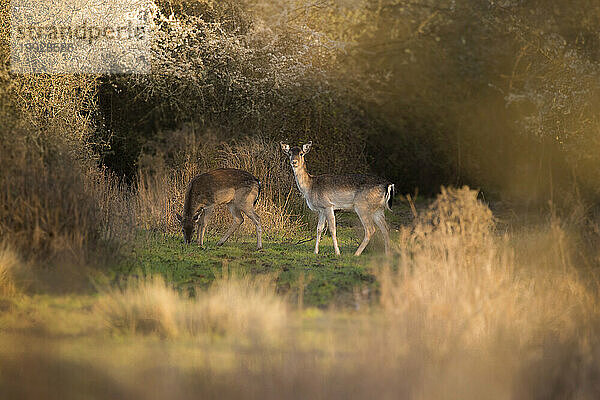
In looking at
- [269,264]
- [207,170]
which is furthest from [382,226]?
[207,170]

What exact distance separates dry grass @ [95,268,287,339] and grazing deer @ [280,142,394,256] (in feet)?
11.3

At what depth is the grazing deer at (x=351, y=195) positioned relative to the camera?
12.4 m

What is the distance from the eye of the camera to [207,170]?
16.2 meters

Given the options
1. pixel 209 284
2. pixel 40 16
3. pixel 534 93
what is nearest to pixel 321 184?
pixel 209 284

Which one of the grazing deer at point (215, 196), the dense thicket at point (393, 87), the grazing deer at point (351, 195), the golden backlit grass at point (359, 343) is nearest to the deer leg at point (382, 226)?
the grazing deer at point (351, 195)

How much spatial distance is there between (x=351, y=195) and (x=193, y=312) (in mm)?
4534

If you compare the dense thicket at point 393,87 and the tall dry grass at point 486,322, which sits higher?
the dense thicket at point 393,87

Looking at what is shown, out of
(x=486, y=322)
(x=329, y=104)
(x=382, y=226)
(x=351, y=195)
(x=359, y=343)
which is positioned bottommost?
(x=359, y=343)

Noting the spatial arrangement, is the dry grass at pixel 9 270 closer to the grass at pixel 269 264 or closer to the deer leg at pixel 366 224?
the grass at pixel 269 264

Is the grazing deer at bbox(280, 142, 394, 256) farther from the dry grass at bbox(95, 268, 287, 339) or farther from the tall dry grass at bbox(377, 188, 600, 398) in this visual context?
the dry grass at bbox(95, 268, 287, 339)

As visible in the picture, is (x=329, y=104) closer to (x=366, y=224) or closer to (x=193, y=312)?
(x=366, y=224)

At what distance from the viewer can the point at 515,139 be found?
23828 mm

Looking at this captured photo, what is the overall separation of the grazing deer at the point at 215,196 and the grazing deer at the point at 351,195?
1.12 metres

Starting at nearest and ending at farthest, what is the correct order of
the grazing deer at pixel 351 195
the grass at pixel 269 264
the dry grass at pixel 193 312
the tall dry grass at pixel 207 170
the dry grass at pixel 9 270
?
the dry grass at pixel 193 312
the dry grass at pixel 9 270
the grass at pixel 269 264
the grazing deer at pixel 351 195
the tall dry grass at pixel 207 170
